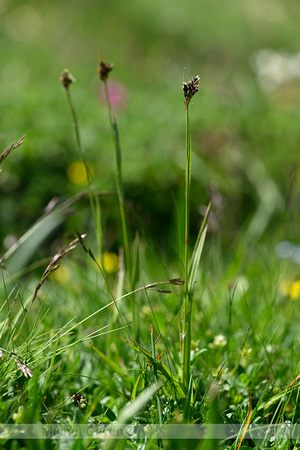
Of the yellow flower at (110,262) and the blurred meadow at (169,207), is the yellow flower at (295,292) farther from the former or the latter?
the yellow flower at (110,262)

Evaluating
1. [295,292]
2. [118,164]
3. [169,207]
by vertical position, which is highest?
[118,164]

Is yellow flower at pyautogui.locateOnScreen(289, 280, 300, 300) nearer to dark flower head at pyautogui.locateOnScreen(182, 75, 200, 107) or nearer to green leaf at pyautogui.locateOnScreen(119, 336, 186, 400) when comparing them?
green leaf at pyautogui.locateOnScreen(119, 336, 186, 400)

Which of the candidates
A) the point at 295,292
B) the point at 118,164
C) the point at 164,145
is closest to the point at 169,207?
the point at 164,145

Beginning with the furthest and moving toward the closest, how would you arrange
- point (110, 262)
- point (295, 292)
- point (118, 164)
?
1. point (110, 262)
2. point (295, 292)
3. point (118, 164)

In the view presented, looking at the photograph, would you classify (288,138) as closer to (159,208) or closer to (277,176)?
(277,176)

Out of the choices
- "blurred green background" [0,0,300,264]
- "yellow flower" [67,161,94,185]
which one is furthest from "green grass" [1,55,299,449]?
"yellow flower" [67,161,94,185]

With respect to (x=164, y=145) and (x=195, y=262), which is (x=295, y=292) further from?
(x=164, y=145)

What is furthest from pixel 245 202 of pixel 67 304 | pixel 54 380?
pixel 54 380

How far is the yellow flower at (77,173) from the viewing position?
9.52 feet

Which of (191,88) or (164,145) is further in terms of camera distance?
(164,145)

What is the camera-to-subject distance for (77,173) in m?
2.94

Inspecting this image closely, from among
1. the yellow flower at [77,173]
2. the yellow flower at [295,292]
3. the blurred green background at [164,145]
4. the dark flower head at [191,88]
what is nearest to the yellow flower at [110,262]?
the blurred green background at [164,145]

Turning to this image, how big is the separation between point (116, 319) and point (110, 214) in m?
1.39

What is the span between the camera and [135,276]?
139 cm
